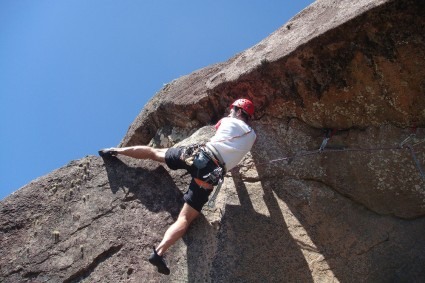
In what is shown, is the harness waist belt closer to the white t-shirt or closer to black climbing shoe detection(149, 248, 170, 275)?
the white t-shirt

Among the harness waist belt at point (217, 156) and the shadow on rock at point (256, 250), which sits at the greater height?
the harness waist belt at point (217, 156)

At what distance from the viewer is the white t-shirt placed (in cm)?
545

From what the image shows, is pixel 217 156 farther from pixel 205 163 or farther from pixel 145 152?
pixel 145 152

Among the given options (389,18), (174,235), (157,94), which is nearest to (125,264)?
(174,235)

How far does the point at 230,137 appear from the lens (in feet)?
18.1

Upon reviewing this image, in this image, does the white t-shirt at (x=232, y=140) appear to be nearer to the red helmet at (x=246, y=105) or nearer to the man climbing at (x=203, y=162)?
the man climbing at (x=203, y=162)

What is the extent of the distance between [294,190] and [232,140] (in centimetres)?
113

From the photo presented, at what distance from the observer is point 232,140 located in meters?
5.52

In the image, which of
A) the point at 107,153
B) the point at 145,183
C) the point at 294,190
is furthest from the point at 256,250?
the point at 107,153

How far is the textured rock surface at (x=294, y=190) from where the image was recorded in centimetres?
527

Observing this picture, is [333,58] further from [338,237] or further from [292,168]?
[338,237]

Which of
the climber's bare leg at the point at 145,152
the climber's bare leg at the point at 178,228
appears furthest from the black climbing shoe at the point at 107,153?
the climber's bare leg at the point at 178,228

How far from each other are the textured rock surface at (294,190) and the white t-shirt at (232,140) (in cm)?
53

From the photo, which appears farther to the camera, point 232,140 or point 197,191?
point 232,140
